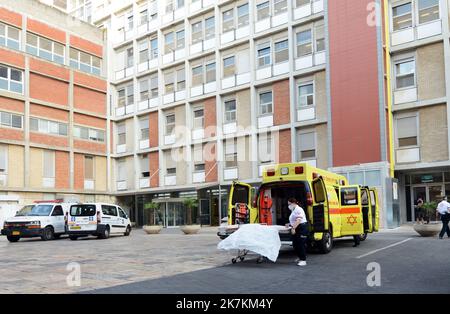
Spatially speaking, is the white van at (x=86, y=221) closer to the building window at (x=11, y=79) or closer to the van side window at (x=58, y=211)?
the van side window at (x=58, y=211)

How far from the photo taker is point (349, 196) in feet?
52.7

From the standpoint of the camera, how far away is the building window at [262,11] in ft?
116

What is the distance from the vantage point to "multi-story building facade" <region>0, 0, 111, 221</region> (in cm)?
3650

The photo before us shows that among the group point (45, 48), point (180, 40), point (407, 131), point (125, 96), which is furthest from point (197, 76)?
point (407, 131)

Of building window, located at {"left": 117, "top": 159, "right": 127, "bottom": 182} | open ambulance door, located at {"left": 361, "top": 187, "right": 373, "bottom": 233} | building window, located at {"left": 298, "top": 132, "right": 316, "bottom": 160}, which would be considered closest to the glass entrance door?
building window, located at {"left": 298, "top": 132, "right": 316, "bottom": 160}

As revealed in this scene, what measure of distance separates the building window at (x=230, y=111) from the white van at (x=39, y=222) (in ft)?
50.1

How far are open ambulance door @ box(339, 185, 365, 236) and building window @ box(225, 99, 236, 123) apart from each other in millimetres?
21207

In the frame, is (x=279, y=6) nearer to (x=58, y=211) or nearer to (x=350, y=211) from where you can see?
(x=58, y=211)

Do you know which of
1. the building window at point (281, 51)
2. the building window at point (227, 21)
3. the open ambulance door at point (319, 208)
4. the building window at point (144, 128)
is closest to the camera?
the open ambulance door at point (319, 208)

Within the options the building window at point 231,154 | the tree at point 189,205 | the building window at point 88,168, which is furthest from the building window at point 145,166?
the building window at point 231,154

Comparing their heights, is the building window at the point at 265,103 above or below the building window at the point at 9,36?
below

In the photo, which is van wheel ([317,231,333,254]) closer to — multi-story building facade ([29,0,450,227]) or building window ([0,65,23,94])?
multi-story building facade ([29,0,450,227])

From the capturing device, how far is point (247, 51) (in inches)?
1433

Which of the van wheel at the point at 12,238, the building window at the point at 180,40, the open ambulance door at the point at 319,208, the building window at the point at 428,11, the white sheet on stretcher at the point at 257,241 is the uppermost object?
the building window at the point at 180,40
